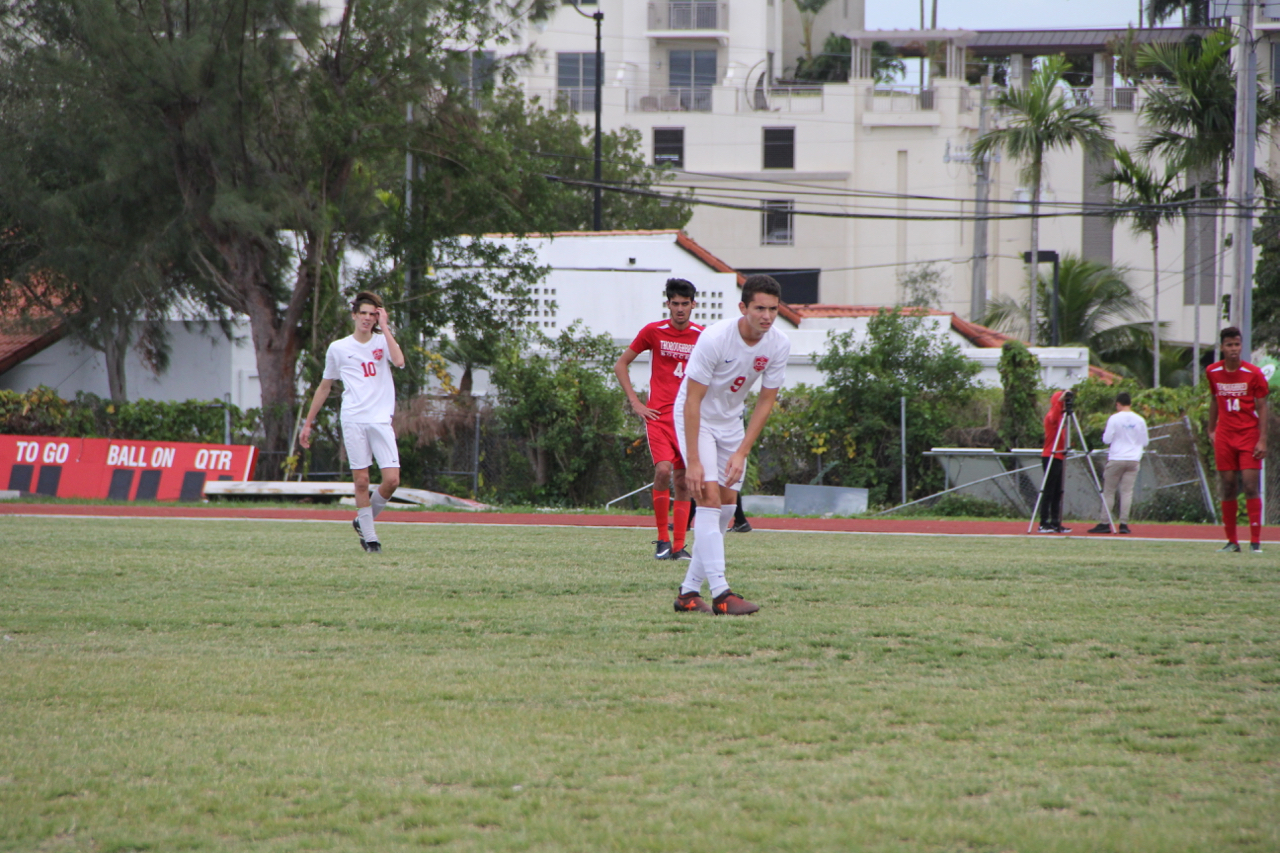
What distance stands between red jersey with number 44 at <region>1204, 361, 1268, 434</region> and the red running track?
3472 millimetres

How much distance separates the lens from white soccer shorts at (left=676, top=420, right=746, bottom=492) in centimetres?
684

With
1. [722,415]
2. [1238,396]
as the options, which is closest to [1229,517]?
[1238,396]

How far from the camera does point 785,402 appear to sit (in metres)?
22.8

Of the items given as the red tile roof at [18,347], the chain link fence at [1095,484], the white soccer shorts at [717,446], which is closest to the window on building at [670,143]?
the red tile roof at [18,347]

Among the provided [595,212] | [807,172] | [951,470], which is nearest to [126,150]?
[951,470]

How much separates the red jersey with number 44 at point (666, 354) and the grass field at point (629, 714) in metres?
2.02

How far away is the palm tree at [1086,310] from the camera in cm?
4216

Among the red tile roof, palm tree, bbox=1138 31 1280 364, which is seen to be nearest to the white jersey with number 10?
the red tile roof

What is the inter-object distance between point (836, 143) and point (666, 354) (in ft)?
145

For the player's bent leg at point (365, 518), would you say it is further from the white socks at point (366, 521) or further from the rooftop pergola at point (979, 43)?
the rooftop pergola at point (979, 43)

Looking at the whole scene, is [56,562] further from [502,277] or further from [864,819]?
[502,277]

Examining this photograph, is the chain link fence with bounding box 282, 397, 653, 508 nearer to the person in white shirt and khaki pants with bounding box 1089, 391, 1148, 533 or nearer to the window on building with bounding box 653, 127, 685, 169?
the person in white shirt and khaki pants with bounding box 1089, 391, 1148, 533

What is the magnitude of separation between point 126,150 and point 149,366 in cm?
888

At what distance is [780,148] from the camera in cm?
5300
